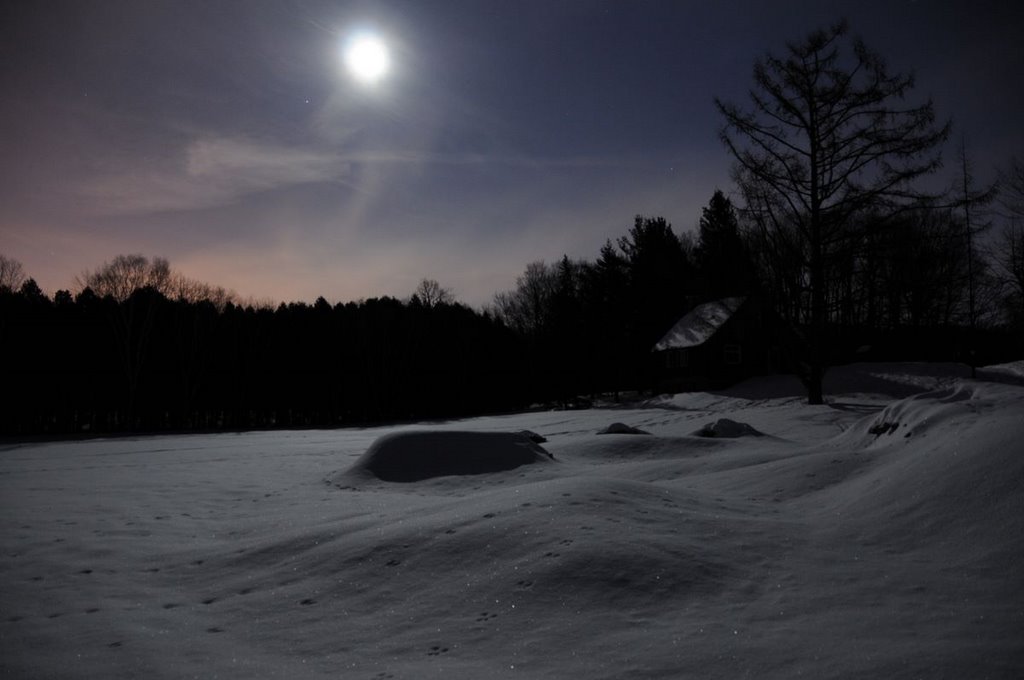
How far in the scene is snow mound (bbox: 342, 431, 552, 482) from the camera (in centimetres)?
1143

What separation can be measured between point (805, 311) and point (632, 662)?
2091 centimetres

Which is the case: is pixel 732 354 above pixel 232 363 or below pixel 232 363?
below

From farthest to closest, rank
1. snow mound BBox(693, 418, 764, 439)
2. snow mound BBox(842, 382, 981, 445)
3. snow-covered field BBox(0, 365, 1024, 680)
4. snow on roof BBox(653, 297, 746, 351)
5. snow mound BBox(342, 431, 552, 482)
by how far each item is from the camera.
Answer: snow on roof BBox(653, 297, 746, 351) → snow mound BBox(693, 418, 764, 439) → snow mound BBox(342, 431, 552, 482) → snow mound BBox(842, 382, 981, 445) → snow-covered field BBox(0, 365, 1024, 680)

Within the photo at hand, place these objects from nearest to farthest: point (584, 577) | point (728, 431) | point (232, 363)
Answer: point (584, 577), point (728, 431), point (232, 363)

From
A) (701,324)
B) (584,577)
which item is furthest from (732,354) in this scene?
(584,577)

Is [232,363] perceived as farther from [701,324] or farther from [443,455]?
[443,455]

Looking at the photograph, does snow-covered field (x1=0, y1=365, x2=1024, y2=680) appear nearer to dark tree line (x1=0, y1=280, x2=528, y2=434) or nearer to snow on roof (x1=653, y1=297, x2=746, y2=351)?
snow on roof (x1=653, y1=297, x2=746, y2=351)

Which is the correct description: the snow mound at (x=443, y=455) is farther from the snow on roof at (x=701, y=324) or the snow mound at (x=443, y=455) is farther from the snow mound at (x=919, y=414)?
the snow on roof at (x=701, y=324)

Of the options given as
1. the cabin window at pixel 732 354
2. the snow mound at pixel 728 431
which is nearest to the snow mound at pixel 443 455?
the snow mound at pixel 728 431

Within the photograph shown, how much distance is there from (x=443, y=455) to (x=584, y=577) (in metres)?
7.59

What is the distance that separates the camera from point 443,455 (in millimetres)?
11961

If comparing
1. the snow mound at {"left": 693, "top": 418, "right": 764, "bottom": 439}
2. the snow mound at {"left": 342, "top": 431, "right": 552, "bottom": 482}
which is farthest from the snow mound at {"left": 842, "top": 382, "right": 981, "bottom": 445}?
the snow mound at {"left": 342, "top": 431, "right": 552, "bottom": 482}

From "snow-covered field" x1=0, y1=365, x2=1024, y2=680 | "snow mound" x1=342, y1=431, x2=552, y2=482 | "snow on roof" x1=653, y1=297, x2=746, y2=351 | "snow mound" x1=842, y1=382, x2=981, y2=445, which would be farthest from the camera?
"snow on roof" x1=653, y1=297, x2=746, y2=351

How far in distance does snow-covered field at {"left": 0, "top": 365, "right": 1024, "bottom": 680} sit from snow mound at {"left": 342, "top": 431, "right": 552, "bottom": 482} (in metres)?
2.17
